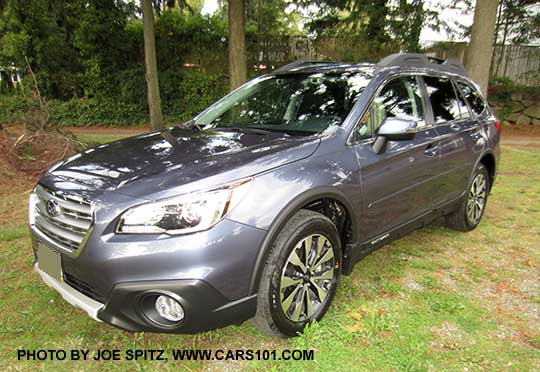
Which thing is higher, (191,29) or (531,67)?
(191,29)

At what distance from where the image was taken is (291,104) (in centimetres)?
330

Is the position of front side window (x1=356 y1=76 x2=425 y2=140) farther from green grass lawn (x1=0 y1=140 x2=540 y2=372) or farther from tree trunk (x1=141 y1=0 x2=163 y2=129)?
tree trunk (x1=141 y1=0 x2=163 y2=129)

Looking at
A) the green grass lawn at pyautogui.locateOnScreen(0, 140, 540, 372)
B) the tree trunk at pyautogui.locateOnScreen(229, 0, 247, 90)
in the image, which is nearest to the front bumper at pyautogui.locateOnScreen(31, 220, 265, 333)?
the green grass lawn at pyautogui.locateOnScreen(0, 140, 540, 372)

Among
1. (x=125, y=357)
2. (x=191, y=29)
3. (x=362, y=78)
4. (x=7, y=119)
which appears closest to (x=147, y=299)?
(x=125, y=357)

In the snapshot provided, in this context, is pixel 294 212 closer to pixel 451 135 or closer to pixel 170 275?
pixel 170 275

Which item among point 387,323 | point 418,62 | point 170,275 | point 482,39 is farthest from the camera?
point 482,39

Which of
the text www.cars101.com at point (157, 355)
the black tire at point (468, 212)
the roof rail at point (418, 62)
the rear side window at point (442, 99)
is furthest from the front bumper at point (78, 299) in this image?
the black tire at point (468, 212)

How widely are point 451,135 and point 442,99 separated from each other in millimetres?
375

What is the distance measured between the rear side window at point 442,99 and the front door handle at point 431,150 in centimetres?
29

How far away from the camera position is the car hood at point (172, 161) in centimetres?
216

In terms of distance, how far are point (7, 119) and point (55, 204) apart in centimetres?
641

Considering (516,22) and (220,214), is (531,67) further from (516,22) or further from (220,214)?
(220,214)

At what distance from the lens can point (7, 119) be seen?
295 inches

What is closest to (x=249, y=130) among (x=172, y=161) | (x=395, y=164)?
(x=172, y=161)
